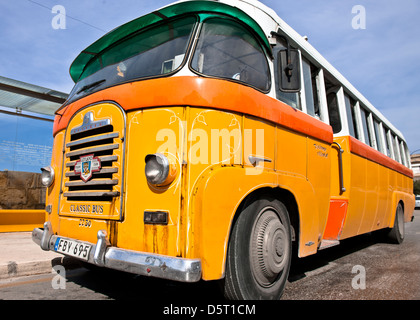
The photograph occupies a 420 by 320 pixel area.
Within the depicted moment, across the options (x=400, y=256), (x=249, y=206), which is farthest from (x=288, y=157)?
(x=400, y=256)

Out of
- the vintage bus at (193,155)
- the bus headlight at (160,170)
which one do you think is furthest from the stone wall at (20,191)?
the bus headlight at (160,170)

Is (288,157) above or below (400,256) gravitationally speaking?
above

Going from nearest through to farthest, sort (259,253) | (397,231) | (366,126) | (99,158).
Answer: (259,253), (99,158), (366,126), (397,231)

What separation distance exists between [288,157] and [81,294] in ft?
8.10

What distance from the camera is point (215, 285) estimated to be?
340cm

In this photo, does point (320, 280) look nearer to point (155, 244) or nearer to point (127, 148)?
point (155, 244)

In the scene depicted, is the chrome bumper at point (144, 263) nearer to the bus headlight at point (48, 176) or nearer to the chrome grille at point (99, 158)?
the chrome grille at point (99, 158)

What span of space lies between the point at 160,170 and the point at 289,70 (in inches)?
66.1

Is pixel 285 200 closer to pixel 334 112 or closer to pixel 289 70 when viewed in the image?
pixel 289 70

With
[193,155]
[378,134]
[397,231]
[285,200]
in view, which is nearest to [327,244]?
[285,200]

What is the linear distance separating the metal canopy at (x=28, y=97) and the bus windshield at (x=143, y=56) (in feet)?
11.7

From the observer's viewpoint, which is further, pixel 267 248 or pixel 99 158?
pixel 99 158

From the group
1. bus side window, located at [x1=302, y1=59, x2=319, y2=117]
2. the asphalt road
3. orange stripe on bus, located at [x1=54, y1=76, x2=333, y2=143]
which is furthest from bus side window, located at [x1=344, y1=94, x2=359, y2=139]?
orange stripe on bus, located at [x1=54, y1=76, x2=333, y2=143]
